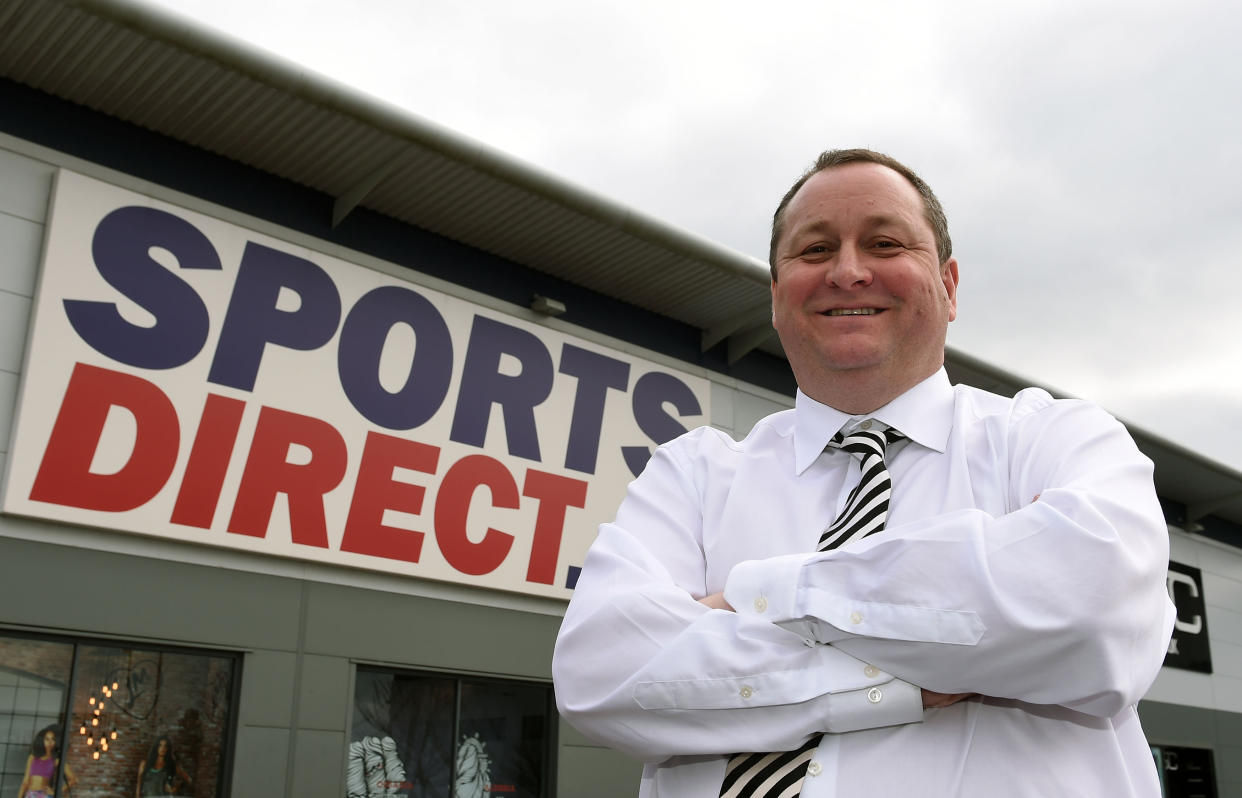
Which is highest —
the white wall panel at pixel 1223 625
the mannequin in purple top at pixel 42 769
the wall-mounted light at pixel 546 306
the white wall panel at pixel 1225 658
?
the wall-mounted light at pixel 546 306

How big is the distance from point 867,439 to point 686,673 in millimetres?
461

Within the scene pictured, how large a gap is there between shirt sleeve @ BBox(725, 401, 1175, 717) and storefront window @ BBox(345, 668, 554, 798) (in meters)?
6.75

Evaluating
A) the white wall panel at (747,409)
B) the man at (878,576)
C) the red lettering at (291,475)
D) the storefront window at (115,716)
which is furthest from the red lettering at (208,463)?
the man at (878,576)

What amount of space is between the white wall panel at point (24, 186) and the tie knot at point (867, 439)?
6.55 m

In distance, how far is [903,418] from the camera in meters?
1.59

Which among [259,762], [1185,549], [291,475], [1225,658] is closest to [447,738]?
[259,762]

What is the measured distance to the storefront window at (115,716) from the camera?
238 inches

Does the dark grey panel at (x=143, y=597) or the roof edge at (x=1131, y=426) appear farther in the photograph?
the roof edge at (x=1131, y=426)

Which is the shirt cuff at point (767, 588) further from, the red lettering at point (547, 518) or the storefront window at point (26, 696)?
the red lettering at point (547, 518)

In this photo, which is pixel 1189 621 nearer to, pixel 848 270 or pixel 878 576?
pixel 848 270

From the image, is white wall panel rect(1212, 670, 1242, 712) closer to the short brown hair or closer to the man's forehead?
the short brown hair

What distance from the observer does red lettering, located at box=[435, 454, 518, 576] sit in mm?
7957

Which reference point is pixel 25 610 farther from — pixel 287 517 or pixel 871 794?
pixel 871 794

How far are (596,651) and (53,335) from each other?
6.02 meters
